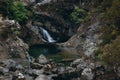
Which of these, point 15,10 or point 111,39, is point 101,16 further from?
point 111,39

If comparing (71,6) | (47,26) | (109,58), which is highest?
(71,6)

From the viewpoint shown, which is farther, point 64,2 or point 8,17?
point 64,2

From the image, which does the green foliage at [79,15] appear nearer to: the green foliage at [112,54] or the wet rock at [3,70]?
the wet rock at [3,70]

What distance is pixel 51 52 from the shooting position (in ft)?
239

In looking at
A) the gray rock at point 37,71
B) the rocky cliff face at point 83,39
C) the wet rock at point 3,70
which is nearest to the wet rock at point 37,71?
the gray rock at point 37,71

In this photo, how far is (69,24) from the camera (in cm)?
8844

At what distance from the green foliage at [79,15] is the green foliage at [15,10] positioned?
10.5 m

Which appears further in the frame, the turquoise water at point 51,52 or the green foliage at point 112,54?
the turquoise water at point 51,52

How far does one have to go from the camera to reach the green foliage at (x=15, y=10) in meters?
74.4

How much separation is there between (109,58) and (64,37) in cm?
3716

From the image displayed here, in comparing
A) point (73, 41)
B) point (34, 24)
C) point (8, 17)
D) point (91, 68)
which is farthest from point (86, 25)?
point (91, 68)

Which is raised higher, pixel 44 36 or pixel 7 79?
pixel 44 36

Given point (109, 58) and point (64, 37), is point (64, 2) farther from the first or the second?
point (109, 58)

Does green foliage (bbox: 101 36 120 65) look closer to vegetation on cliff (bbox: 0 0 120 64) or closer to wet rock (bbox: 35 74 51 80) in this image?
vegetation on cliff (bbox: 0 0 120 64)
